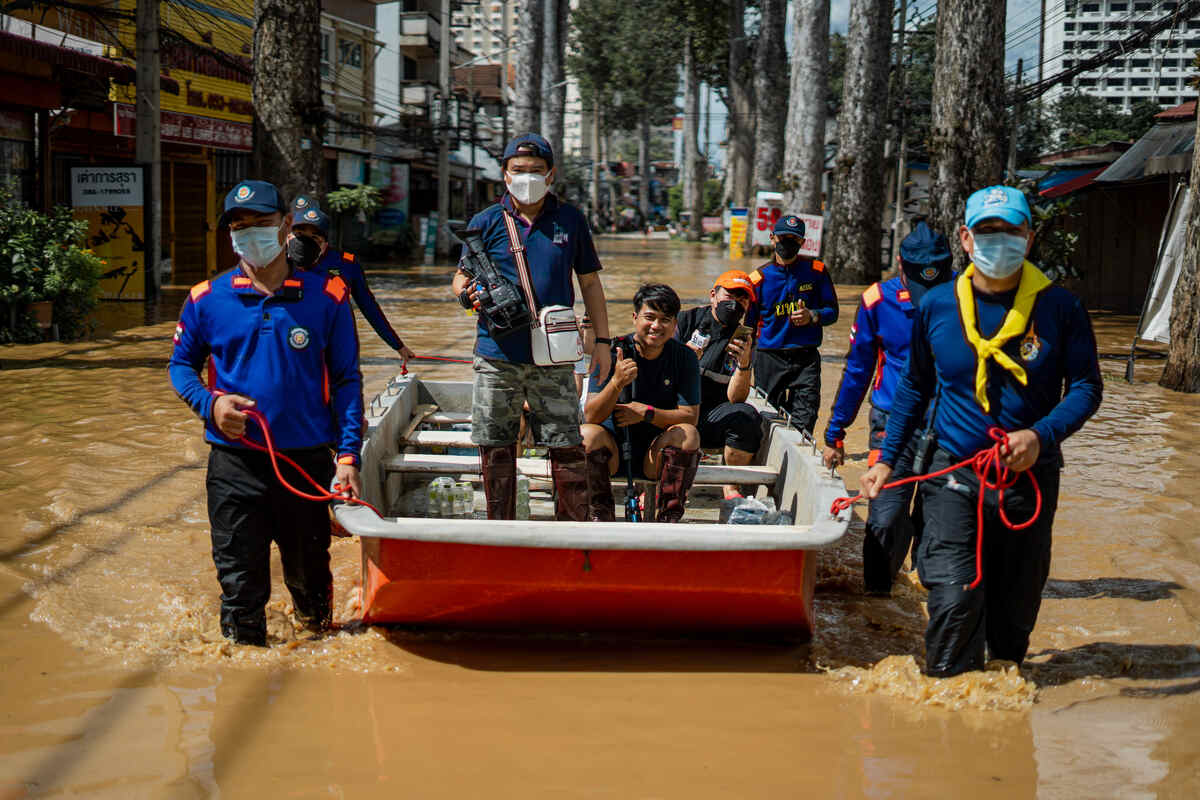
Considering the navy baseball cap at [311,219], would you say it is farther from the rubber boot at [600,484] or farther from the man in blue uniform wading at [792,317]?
the man in blue uniform wading at [792,317]

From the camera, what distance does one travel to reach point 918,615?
18.9ft

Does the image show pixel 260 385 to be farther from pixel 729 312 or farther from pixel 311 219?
pixel 729 312

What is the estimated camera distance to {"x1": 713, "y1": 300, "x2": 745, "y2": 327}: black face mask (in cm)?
717

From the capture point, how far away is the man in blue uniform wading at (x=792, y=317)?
8078 millimetres

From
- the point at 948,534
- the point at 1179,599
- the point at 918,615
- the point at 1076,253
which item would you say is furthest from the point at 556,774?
the point at 1076,253

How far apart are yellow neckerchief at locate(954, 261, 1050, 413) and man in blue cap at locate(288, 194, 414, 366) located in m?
3.62

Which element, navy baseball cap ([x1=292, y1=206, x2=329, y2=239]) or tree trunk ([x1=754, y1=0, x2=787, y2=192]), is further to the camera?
tree trunk ([x1=754, y1=0, x2=787, y2=192])

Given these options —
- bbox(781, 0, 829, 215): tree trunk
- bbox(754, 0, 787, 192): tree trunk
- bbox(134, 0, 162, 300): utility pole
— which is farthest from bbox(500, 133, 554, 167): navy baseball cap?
bbox(754, 0, 787, 192): tree trunk

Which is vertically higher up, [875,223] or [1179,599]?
[875,223]

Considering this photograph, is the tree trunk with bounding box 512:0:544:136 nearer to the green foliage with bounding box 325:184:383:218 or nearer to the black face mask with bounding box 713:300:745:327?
the green foliage with bounding box 325:184:383:218

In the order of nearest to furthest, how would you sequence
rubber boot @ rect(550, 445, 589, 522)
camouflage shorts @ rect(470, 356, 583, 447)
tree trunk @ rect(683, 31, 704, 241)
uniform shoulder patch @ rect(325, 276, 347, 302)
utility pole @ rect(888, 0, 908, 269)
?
uniform shoulder patch @ rect(325, 276, 347, 302) < camouflage shorts @ rect(470, 356, 583, 447) < rubber boot @ rect(550, 445, 589, 522) < utility pole @ rect(888, 0, 908, 269) < tree trunk @ rect(683, 31, 704, 241)

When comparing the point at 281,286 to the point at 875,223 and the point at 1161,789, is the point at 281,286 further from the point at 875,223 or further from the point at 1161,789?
the point at 875,223

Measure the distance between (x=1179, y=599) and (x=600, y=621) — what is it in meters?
2.91

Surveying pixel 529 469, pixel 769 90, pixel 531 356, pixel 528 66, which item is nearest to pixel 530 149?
pixel 531 356
